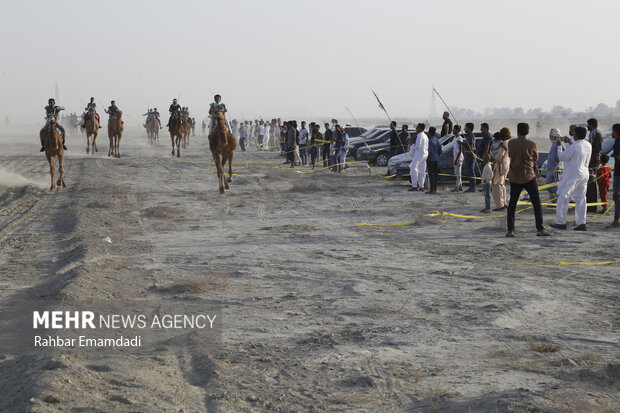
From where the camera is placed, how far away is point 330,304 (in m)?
7.91

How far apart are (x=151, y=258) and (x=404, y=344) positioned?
16.4 ft

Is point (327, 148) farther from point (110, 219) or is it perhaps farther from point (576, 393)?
point (576, 393)

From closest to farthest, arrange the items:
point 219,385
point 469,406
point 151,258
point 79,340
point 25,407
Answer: point 25,407 → point 469,406 → point 219,385 → point 79,340 → point 151,258

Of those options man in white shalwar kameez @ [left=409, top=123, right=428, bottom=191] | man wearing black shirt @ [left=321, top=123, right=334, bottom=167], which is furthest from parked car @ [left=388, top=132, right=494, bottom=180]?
man wearing black shirt @ [left=321, top=123, right=334, bottom=167]

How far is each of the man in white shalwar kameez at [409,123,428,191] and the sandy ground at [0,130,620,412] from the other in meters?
2.90

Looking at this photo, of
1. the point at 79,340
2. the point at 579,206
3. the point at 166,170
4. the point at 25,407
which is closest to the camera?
the point at 25,407

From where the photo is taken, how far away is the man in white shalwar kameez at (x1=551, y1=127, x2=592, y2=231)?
12.2 m

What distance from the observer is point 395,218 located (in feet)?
48.7

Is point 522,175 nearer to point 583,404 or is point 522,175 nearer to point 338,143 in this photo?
point 583,404

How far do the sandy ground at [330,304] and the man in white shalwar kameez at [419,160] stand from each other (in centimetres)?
290

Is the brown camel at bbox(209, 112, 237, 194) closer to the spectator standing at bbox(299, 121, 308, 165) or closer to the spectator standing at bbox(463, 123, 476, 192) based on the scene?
the spectator standing at bbox(463, 123, 476, 192)

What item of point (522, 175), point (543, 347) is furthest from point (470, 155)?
point (543, 347)

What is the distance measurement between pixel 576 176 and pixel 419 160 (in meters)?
7.21

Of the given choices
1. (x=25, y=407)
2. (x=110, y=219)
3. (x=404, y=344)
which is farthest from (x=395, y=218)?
(x=25, y=407)
